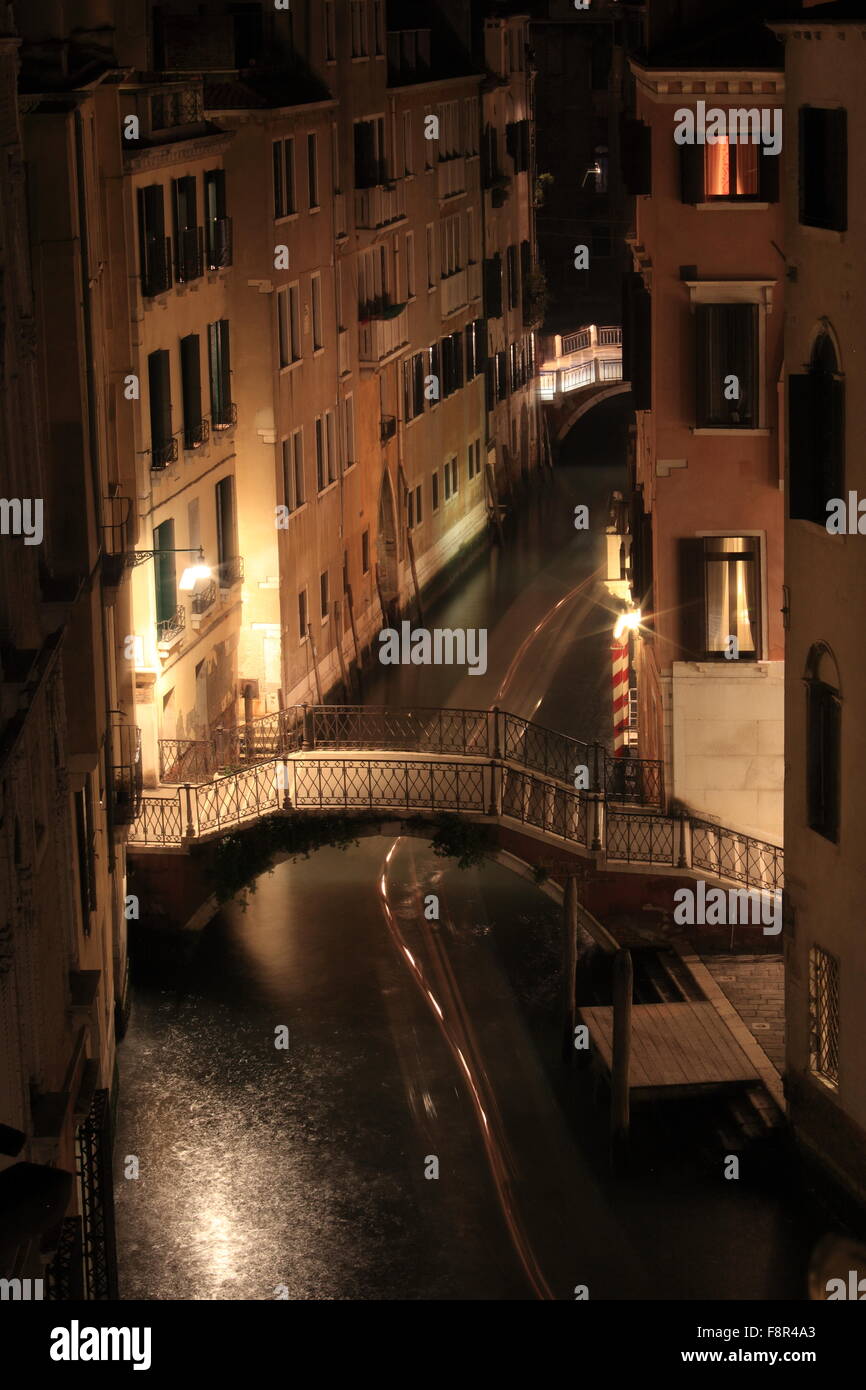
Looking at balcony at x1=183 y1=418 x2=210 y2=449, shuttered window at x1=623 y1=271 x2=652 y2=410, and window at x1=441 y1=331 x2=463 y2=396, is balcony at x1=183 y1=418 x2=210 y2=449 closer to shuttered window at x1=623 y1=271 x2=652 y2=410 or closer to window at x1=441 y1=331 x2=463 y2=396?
shuttered window at x1=623 y1=271 x2=652 y2=410

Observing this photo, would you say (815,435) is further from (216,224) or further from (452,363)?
(452,363)

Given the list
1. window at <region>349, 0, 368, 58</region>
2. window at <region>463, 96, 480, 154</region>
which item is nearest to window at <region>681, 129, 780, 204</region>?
window at <region>349, 0, 368, 58</region>

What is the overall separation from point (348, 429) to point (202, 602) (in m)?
9.93

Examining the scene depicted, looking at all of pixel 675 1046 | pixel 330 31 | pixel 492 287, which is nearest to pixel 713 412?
pixel 675 1046

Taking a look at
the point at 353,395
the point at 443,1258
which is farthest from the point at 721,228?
the point at 353,395

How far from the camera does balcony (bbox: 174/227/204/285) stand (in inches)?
1300

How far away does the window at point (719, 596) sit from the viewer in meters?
29.7

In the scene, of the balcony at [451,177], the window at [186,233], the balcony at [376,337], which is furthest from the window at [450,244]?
the window at [186,233]

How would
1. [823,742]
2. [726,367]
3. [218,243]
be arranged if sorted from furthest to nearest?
[218,243], [726,367], [823,742]

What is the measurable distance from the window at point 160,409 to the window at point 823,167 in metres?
11.9

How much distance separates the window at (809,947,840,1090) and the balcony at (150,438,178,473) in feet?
40.5

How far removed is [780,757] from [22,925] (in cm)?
1525

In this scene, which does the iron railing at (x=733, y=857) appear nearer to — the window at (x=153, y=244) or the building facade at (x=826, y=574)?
the building facade at (x=826, y=574)

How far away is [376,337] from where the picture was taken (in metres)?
44.4
